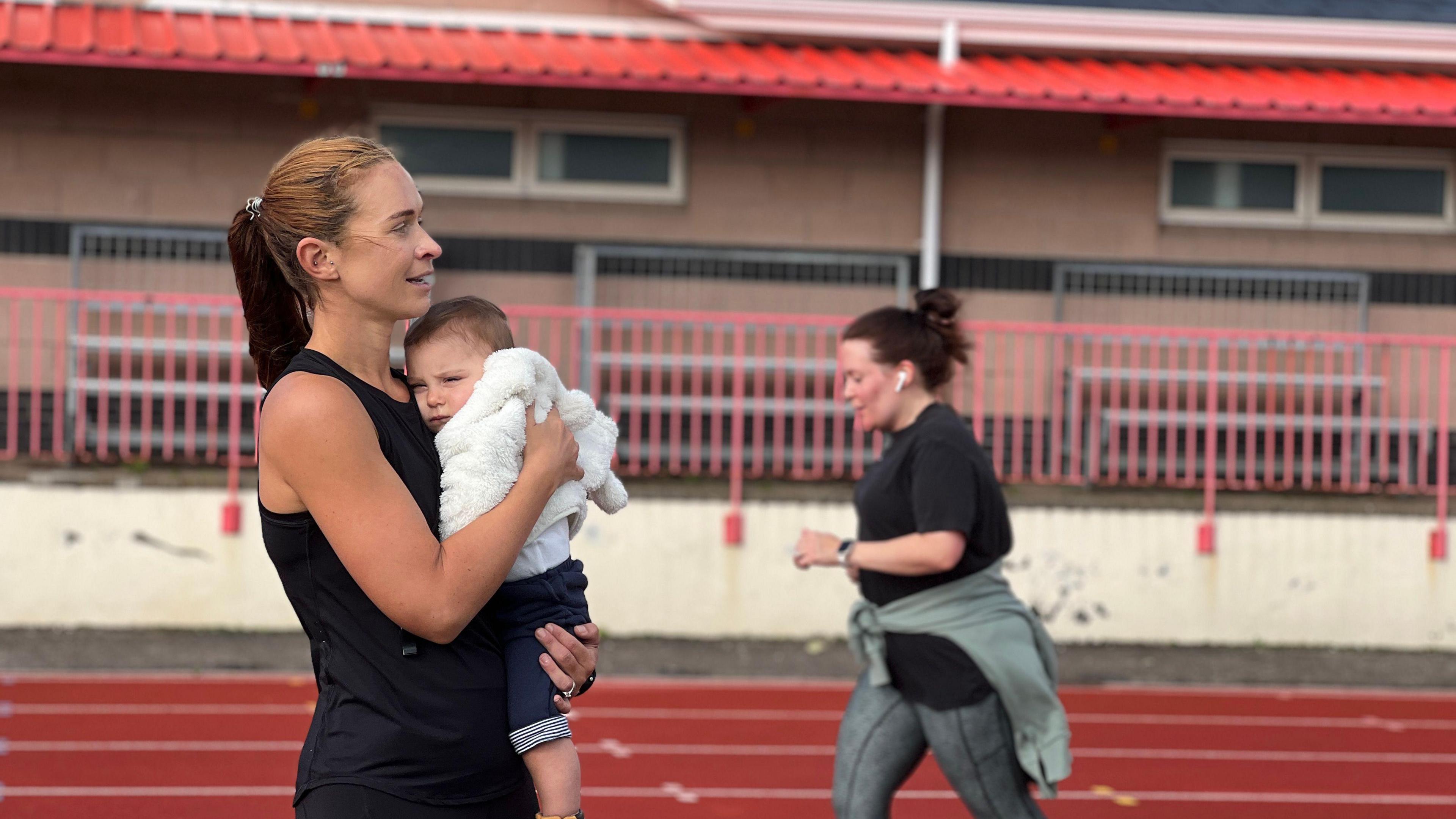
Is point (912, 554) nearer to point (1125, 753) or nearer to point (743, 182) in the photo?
point (1125, 753)

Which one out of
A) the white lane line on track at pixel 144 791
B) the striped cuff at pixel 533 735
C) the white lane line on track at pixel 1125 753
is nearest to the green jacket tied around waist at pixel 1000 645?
the striped cuff at pixel 533 735

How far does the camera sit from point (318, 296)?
248 cm

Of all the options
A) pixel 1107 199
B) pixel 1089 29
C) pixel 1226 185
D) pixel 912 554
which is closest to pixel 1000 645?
pixel 912 554

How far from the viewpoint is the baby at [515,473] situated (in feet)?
7.96

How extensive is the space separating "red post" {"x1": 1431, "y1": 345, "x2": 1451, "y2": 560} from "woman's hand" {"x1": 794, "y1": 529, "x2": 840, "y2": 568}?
7953mm

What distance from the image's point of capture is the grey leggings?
409 centimetres

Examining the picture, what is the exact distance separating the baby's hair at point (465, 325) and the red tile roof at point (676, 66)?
9330 millimetres

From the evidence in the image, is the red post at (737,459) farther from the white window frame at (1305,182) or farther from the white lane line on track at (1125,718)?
the white window frame at (1305,182)

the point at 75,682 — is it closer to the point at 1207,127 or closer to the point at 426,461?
the point at 426,461

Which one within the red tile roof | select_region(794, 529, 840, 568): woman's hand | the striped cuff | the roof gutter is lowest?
the striped cuff

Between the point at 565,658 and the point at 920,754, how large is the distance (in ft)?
6.63

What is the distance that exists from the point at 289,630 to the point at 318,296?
845cm

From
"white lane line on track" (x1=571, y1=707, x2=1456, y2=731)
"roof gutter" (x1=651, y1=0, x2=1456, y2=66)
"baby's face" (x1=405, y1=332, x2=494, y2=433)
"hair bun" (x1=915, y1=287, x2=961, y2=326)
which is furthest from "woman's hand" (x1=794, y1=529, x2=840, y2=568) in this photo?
"roof gutter" (x1=651, y1=0, x2=1456, y2=66)

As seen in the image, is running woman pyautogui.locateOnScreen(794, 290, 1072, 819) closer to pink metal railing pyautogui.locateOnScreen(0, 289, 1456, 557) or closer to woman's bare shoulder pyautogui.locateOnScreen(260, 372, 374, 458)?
woman's bare shoulder pyautogui.locateOnScreen(260, 372, 374, 458)
